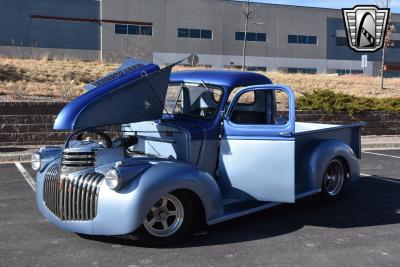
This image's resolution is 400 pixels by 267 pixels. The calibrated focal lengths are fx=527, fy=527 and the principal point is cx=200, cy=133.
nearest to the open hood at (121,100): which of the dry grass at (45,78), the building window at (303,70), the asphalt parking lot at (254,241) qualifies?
the asphalt parking lot at (254,241)

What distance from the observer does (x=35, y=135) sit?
43.1 feet

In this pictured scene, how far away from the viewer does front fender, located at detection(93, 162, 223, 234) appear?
486cm

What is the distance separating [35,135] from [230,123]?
8.40 m

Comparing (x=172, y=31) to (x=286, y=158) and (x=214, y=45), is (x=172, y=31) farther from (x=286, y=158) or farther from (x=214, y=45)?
(x=286, y=158)

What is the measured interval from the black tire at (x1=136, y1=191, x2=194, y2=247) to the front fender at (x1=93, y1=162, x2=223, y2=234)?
0.12 metres

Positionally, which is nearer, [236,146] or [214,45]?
[236,146]

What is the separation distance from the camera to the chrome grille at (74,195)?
16.4 feet

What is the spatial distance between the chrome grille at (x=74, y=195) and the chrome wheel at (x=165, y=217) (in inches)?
22.0

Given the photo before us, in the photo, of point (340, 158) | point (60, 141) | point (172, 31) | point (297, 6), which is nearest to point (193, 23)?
point (172, 31)

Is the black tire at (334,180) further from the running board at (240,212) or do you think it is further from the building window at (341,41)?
the building window at (341,41)

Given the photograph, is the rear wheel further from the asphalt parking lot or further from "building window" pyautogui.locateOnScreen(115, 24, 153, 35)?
"building window" pyautogui.locateOnScreen(115, 24, 153, 35)

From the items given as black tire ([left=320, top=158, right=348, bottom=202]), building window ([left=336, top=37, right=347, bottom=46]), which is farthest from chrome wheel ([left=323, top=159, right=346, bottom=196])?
building window ([left=336, top=37, right=347, bottom=46])

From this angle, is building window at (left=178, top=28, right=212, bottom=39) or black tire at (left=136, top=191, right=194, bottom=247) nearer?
black tire at (left=136, top=191, right=194, bottom=247)

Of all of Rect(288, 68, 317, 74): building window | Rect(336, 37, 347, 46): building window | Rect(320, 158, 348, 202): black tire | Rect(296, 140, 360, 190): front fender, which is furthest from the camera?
Rect(336, 37, 347, 46): building window
